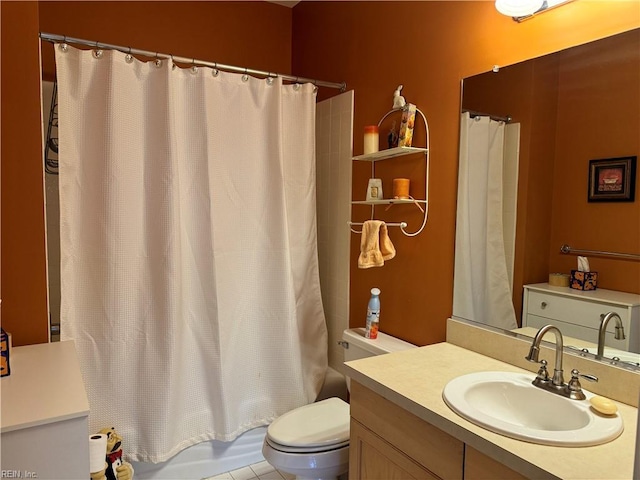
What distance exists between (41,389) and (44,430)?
174 mm

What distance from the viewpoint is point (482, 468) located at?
1.05m

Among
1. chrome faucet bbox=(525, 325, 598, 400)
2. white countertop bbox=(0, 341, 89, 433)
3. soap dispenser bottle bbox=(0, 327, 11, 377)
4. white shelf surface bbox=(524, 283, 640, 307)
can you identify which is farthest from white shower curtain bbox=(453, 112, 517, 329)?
soap dispenser bottle bbox=(0, 327, 11, 377)

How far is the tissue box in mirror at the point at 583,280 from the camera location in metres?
1.35

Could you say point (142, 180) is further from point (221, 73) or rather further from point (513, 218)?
point (513, 218)

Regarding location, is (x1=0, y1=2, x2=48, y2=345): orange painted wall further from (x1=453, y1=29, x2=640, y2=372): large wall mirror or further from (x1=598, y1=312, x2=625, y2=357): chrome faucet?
(x1=598, y1=312, x2=625, y2=357): chrome faucet

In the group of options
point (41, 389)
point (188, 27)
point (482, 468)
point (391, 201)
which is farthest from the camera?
point (188, 27)

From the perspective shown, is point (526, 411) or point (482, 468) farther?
point (526, 411)

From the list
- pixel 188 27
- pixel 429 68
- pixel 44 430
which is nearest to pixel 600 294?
pixel 429 68

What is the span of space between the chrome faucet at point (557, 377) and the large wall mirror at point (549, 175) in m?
0.12

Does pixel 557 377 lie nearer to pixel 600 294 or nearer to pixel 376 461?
pixel 600 294

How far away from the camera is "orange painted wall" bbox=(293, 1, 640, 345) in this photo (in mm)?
1447

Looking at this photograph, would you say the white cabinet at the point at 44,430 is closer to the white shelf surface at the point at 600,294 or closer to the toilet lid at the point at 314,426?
the toilet lid at the point at 314,426

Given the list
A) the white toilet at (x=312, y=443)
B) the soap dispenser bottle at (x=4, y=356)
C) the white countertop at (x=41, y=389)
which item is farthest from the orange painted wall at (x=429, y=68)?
the soap dispenser bottle at (x=4, y=356)

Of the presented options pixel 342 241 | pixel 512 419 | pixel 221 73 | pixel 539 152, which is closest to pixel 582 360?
pixel 512 419
